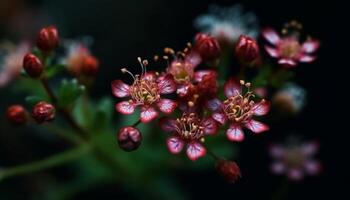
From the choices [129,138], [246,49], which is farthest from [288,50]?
[129,138]

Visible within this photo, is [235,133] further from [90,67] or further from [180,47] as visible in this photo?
[180,47]

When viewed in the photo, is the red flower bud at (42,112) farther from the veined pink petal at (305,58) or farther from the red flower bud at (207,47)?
the veined pink petal at (305,58)

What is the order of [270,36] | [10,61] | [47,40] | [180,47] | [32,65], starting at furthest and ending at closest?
[180,47]
[10,61]
[270,36]
[47,40]
[32,65]

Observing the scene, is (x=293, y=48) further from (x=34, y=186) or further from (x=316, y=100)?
(x=34, y=186)

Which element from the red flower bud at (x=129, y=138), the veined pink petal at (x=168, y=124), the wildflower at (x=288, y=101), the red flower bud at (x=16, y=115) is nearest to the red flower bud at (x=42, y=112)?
the red flower bud at (x=16, y=115)

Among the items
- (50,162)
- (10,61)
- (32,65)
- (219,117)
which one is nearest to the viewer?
(219,117)

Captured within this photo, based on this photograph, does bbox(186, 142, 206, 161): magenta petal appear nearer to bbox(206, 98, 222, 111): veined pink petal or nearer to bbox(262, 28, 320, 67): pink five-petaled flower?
bbox(206, 98, 222, 111): veined pink petal
